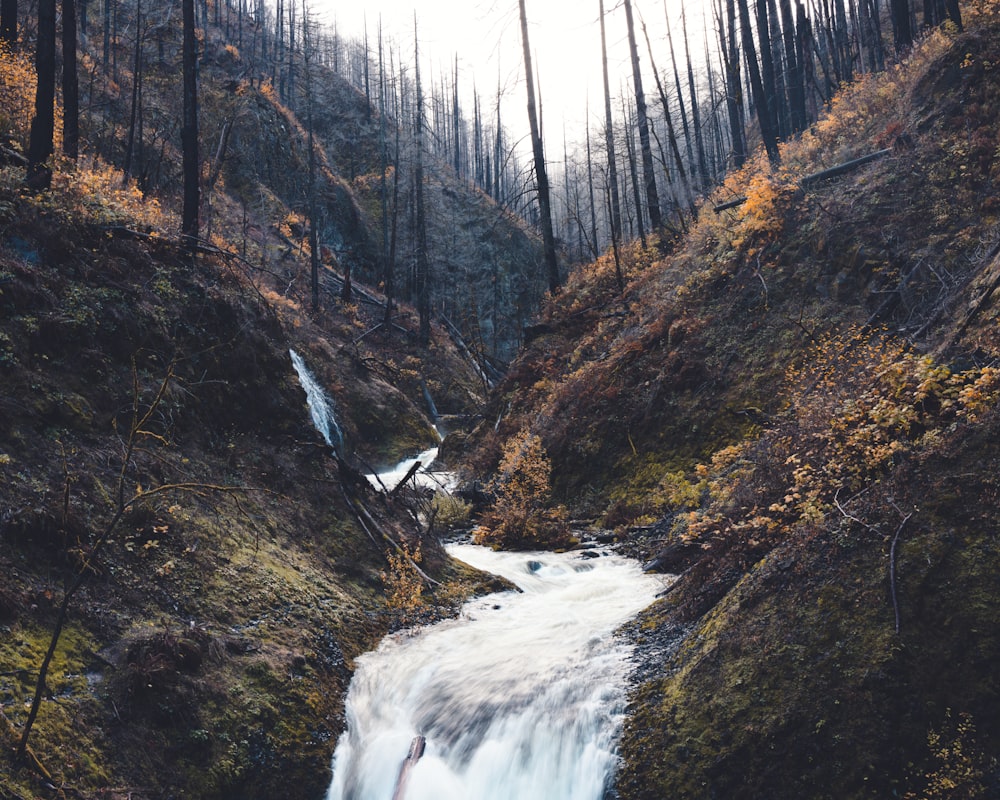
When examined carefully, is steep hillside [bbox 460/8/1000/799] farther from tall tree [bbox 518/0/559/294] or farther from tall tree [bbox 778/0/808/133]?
tall tree [bbox 518/0/559/294]

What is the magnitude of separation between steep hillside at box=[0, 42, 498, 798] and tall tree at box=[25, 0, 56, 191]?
497mm

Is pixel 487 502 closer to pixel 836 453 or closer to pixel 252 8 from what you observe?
pixel 836 453

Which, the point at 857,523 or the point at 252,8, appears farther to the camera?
the point at 252,8

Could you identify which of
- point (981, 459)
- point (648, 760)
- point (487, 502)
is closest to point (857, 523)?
point (981, 459)

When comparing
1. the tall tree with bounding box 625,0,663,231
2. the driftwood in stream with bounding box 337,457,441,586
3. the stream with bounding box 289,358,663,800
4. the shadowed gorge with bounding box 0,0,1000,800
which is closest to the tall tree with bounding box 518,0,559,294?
the tall tree with bounding box 625,0,663,231

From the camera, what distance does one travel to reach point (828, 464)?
541 centimetres

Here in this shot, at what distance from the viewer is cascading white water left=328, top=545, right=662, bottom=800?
4883 millimetres

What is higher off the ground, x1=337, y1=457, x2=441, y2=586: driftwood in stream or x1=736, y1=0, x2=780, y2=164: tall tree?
x1=736, y1=0, x2=780, y2=164: tall tree

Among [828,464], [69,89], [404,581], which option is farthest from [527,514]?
[69,89]

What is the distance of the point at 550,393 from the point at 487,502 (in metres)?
4.16

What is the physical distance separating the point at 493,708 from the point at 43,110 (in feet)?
36.6

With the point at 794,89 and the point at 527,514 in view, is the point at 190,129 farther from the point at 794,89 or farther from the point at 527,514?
the point at 794,89

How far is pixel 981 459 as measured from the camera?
409cm

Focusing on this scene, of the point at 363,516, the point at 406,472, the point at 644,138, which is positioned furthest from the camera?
the point at 644,138
